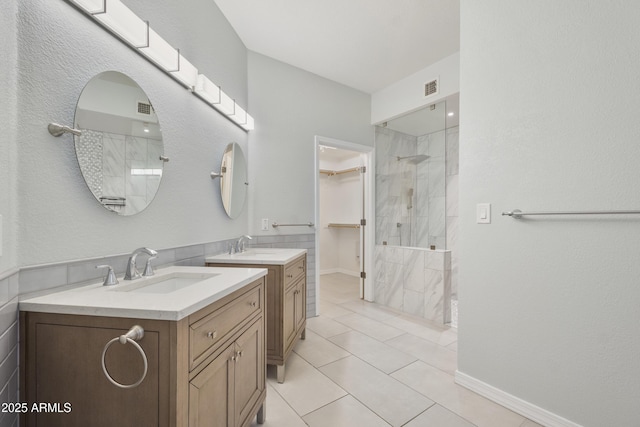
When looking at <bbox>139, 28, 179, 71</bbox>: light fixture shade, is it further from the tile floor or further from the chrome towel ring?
the tile floor

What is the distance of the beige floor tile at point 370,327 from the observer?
2666 millimetres

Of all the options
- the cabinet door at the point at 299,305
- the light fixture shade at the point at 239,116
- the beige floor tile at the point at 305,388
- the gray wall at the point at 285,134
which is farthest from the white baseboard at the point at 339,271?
the light fixture shade at the point at 239,116

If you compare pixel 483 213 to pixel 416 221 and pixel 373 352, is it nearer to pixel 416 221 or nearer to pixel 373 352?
pixel 373 352

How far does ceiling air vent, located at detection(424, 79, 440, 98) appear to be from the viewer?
117 inches

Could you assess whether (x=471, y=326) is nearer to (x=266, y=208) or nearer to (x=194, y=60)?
(x=266, y=208)

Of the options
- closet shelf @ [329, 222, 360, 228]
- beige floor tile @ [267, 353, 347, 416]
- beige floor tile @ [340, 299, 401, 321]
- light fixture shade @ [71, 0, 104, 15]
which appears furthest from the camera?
closet shelf @ [329, 222, 360, 228]

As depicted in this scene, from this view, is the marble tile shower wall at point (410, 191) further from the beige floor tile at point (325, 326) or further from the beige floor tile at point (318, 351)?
the beige floor tile at point (318, 351)

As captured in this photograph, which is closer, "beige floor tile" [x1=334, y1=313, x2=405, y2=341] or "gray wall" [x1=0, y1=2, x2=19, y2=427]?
"gray wall" [x1=0, y1=2, x2=19, y2=427]

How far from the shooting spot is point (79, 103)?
1.09 meters

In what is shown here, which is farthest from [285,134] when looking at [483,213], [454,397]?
[454,397]

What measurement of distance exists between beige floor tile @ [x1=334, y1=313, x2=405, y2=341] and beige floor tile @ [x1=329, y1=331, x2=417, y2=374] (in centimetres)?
10

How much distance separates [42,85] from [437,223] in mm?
3266

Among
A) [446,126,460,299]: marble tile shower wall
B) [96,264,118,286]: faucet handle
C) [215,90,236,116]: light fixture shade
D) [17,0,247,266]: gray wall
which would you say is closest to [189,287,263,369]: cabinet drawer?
[96,264,118,286]: faucet handle

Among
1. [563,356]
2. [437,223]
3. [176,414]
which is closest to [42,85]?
[176,414]
